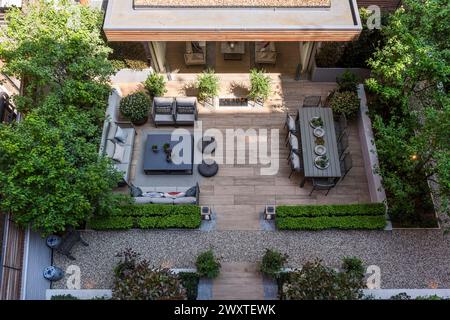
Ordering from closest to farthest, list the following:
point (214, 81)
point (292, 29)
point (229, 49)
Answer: point (292, 29)
point (214, 81)
point (229, 49)

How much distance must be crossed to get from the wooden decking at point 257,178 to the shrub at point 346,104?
0.77 meters

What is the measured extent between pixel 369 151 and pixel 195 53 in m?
7.84

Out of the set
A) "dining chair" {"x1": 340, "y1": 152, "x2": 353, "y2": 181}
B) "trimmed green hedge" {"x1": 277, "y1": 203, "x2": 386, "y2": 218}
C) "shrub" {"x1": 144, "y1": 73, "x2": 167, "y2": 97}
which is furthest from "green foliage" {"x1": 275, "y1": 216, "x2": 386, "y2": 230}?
"shrub" {"x1": 144, "y1": 73, "x2": 167, "y2": 97}

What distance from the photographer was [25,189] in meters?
10.4

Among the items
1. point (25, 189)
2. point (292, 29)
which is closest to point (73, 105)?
point (25, 189)

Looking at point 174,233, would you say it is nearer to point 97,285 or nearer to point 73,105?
point 97,285

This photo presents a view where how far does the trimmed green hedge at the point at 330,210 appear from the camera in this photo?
40.3 feet

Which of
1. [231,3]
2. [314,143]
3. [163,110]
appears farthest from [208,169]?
[231,3]

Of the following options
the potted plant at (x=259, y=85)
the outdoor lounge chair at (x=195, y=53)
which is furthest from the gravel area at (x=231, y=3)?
the potted plant at (x=259, y=85)

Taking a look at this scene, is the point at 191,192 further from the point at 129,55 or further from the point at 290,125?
the point at 129,55

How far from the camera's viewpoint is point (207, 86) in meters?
14.5

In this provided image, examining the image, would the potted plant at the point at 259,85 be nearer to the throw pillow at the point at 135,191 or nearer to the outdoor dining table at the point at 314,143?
the outdoor dining table at the point at 314,143

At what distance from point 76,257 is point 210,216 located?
173 inches

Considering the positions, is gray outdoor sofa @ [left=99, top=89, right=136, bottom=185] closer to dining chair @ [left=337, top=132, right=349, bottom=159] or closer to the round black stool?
the round black stool
